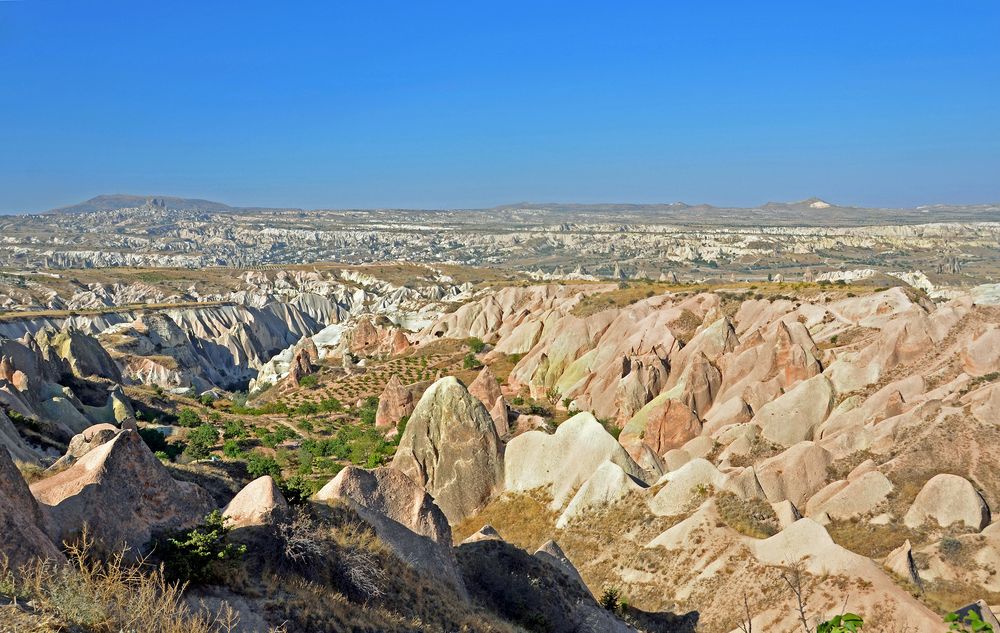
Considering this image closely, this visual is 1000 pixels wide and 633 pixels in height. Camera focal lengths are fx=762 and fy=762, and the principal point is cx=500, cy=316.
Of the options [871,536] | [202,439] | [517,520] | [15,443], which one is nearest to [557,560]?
[517,520]

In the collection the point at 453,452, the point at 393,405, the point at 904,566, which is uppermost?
the point at 453,452

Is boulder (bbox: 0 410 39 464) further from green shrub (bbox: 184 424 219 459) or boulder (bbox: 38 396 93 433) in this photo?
green shrub (bbox: 184 424 219 459)

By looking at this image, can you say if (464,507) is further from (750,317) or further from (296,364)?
(296,364)

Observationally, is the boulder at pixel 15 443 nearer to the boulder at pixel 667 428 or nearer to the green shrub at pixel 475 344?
the boulder at pixel 667 428

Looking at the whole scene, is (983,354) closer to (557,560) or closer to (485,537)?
(557,560)

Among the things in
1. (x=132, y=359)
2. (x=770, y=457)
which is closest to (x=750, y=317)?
(x=770, y=457)

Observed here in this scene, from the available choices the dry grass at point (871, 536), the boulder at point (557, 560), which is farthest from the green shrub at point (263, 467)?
the dry grass at point (871, 536)

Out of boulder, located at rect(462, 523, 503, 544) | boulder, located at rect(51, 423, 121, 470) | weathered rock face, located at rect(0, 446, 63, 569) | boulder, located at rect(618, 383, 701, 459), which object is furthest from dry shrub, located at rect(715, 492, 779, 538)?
weathered rock face, located at rect(0, 446, 63, 569)
